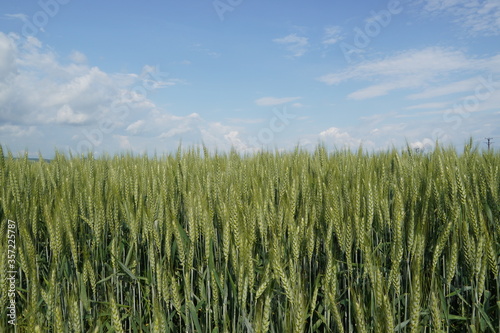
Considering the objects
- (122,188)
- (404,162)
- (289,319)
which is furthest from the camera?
(404,162)

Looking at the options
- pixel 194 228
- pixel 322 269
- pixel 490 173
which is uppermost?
pixel 490 173

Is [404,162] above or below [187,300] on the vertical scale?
above

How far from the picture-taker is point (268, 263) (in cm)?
116

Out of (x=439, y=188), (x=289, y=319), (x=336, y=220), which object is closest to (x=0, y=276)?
(x=289, y=319)

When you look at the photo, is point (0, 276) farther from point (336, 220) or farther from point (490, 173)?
point (490, 173)

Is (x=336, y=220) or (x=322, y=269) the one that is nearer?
(x=336, y=220)

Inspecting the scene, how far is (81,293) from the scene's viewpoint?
1.53 metres

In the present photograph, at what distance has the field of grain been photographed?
1212 mm

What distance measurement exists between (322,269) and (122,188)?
1.23m

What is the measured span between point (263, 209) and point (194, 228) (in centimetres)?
34

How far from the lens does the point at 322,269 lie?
6.00ft

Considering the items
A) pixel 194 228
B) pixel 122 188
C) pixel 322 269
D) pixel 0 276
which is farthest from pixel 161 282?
pixel 122 188

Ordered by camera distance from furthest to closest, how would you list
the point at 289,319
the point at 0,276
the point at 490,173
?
1. the point at 490,173
2. the point at 0,276
3. the point at 289,319

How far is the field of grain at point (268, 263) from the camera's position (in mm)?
1212
